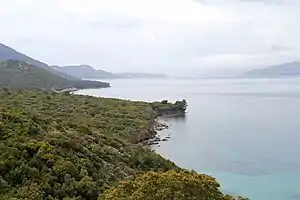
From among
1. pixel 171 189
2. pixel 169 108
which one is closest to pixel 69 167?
pixel 171 189

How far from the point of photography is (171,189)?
33.3ft

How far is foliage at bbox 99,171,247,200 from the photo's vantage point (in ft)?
33.0

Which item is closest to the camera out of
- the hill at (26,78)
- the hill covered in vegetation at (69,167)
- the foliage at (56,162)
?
the hill covered in vegetation at (69,167)

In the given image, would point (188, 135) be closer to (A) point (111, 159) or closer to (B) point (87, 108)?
(B) point (87, 108)

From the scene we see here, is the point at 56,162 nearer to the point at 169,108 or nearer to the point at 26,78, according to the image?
the point at 169,108

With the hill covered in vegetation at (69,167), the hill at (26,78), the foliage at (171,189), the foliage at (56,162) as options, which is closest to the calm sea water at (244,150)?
the hill covered in vegetation at (69,167)

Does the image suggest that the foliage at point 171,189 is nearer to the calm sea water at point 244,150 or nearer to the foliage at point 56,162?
the foliage at point 56,162

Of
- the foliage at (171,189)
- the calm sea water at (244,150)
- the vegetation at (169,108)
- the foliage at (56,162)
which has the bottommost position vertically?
the calm sea water at (244,150)

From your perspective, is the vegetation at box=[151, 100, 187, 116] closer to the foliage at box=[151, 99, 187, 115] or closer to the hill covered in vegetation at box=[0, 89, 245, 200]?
the foliage at box=[151, 99, 187, 115]

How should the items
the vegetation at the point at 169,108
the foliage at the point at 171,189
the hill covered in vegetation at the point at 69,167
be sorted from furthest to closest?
the vegetation at the point at 169,108
the hill covered in vegetation at the point at 69,167
the foliage at the point at 171,189

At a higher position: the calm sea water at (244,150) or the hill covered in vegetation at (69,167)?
the hill covered in vegetation at (69,167)

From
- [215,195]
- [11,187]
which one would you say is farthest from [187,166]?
[215,195]

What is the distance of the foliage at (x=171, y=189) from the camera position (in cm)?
1007

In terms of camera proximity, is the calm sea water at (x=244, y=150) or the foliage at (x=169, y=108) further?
the foliage at (x=169, y=108)
